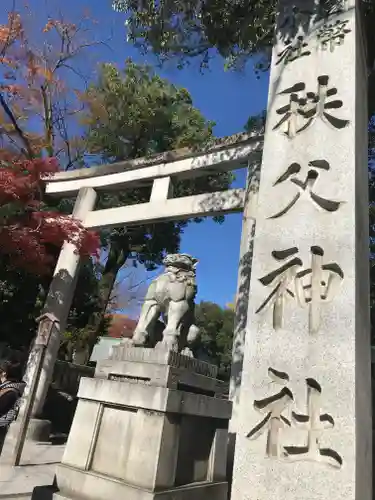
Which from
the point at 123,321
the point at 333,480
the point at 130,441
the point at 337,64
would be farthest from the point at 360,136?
the point at 123,321

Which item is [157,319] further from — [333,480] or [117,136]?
[117,136]

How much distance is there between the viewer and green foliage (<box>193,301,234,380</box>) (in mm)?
22156

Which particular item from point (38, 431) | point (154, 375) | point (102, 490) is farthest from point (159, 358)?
point (38, 431)

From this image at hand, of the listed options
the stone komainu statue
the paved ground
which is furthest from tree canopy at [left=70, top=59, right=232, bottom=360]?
the stone komainu statue

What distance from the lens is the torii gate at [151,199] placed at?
736 centimetres

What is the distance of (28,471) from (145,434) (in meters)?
2.57

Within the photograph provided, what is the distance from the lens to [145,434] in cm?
348

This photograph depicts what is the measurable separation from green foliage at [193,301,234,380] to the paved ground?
1577 centimetres

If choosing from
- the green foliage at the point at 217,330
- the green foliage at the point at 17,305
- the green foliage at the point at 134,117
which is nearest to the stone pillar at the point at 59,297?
the green foliage at the point at 17,305

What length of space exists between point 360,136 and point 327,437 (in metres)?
2.32

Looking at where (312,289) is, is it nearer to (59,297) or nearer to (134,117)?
(59,297)

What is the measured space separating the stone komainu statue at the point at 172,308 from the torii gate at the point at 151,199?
5.92 feet

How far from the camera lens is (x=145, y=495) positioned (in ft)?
10.3

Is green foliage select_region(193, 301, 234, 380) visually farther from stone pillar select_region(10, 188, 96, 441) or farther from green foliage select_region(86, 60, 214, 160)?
stone pillar select_region(10, 188, 96, 441)
